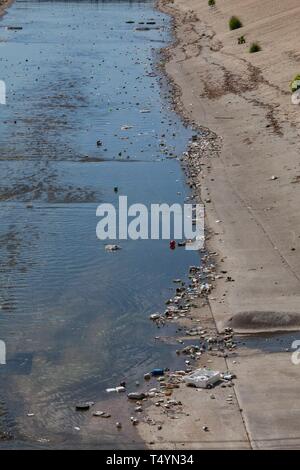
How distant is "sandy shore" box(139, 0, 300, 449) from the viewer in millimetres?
16828

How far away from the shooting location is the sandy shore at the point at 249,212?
16828 millimetres

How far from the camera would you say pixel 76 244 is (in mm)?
26531

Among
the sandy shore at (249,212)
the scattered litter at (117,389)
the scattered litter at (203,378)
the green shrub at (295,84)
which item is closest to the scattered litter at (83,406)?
the scattered litter at (117,389)

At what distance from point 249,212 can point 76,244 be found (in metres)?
4.78

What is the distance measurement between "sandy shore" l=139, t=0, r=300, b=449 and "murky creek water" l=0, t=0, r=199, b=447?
1.13 meters

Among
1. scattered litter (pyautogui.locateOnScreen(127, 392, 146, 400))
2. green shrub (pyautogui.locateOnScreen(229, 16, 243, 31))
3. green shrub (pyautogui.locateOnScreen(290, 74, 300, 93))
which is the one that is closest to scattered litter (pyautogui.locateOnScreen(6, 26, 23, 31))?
green shrub (pyautogui.locateOnScreen(229, 16, 243, 31))

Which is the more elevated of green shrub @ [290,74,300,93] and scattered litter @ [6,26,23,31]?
scattered litter @ [6,26,23,31]

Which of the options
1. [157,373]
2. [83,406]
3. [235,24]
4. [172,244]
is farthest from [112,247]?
[235,24]

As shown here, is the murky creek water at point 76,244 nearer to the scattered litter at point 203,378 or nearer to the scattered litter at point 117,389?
the scattered litter at point 117,389

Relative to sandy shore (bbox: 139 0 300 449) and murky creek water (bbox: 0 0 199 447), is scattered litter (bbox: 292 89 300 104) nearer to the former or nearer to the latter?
sandy shore (bbox: 139 0 300 449)

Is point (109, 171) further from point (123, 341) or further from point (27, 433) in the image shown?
point (27, 433)

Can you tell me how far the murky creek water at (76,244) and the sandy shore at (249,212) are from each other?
113 cm
